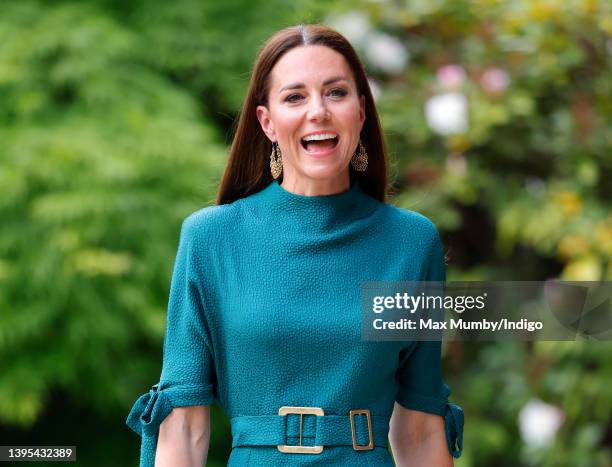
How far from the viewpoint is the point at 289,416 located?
2031 mm

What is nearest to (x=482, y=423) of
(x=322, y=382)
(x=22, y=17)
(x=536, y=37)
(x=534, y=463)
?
(x=534, y=463)

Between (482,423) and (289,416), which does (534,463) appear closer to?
(482,423)

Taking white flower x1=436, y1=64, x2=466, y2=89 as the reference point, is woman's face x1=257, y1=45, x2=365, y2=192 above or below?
below

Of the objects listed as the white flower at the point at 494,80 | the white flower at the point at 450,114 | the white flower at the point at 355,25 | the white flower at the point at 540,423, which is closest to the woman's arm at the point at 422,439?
the white flower at the point at 540,423

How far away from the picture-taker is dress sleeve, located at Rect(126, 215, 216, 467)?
2.05 metres

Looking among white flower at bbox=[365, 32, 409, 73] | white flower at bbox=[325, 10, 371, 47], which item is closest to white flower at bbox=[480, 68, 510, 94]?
white flower at bbox=[365, 32, 409, 73]

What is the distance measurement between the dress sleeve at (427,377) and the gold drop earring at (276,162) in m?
0.33

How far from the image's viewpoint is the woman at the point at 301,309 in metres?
2.03

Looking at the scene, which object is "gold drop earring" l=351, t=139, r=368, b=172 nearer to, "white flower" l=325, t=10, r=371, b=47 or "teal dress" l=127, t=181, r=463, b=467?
"teal dress" l=127, t=181, r=463, b=467

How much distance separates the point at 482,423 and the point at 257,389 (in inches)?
123

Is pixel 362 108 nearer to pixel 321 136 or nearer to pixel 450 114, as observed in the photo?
pixel 321 136

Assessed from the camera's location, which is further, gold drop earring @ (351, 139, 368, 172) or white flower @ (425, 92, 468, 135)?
white flower @ (425, 92, 468, 135)

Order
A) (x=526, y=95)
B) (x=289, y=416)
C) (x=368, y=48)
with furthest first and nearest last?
(x=368, y=48) → (x=526, y=95) → (x=289, y=416)

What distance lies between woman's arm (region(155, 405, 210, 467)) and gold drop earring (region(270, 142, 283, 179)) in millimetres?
469
